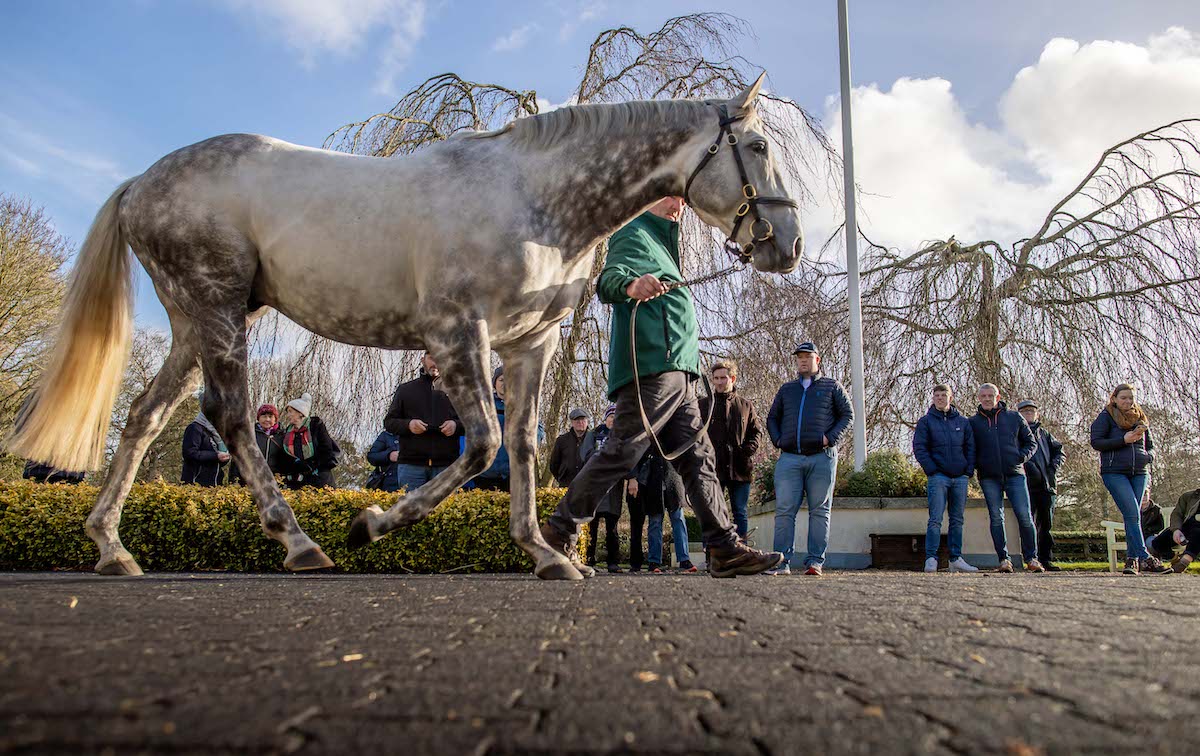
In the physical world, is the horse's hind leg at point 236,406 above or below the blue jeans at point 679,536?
above

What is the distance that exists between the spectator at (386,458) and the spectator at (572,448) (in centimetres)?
185

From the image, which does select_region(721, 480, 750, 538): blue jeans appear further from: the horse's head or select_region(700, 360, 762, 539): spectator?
the horse's head

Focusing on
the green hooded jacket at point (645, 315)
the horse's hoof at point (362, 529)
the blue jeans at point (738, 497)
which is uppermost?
the green hooded jacket at point (645, 315)

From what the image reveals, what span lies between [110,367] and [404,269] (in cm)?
220

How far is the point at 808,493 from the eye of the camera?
816 centimetres

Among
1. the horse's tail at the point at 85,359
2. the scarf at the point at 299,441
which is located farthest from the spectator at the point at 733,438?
the horse's tail at the point at 85,359

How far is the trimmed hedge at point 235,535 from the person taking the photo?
805 cm

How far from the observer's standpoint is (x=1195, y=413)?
12.5m

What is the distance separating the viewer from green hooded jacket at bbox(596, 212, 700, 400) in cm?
496

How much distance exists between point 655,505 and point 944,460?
3.34 metres

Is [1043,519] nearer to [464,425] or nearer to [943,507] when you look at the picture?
[943,507]

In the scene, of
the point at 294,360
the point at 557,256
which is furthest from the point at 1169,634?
the point at 294,360

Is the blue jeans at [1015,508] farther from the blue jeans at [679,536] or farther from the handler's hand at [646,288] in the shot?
the handler's hand at [646,288]

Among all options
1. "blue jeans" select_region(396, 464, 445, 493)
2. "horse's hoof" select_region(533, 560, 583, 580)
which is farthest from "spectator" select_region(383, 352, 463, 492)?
"horse's hoof" select_region(533, 560, 583, 580)
